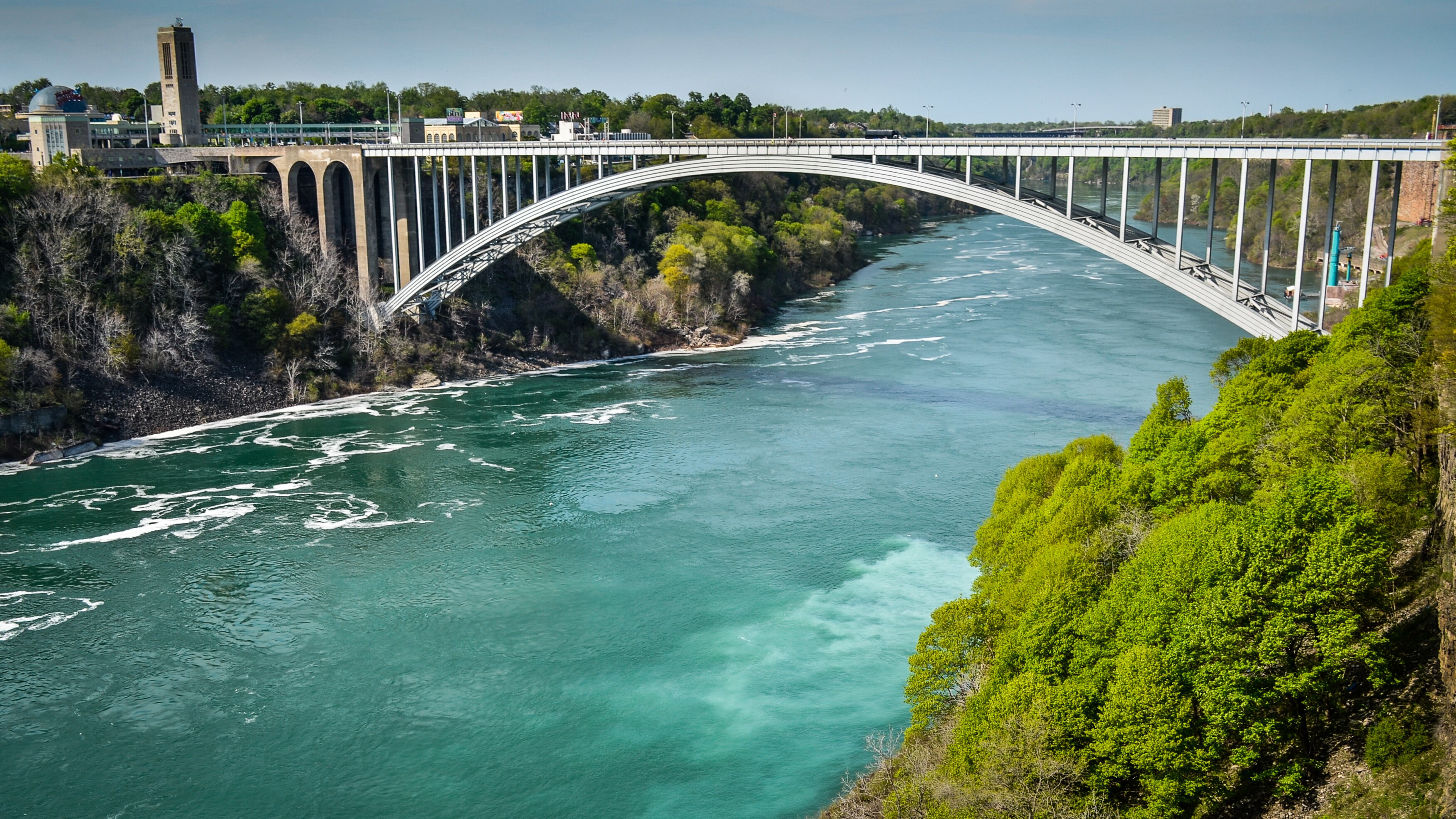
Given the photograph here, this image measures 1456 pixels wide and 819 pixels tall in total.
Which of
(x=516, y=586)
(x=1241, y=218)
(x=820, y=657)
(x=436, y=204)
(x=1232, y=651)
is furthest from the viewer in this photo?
(x=436, y=204)

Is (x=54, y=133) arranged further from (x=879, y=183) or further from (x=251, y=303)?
(x=879, y=183)

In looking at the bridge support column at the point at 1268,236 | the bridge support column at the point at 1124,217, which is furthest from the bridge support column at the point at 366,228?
the bridge support column at the point at 1268,236

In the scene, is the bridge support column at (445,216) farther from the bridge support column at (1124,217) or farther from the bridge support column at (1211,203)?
the bridge support column at (1211,203)

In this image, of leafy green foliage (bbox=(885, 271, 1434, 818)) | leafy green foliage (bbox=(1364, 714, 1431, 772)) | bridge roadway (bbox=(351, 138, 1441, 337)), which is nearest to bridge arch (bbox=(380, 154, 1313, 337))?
bridge roadway (bbox=(351, 138, 1441, 337))

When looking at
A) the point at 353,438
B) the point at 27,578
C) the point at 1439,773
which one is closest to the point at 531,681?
the point at 27,578

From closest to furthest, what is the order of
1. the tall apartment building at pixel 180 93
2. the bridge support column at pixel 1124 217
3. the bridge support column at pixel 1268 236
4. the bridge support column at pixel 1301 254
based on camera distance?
the bridge support column at pixel 1301 254
the bridge support column at pixel 1268 236
the bridge support column at pixel 1124 217
the tall apartment building at pixel 180 93

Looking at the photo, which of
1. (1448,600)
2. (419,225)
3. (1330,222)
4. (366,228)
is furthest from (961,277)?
(1448,600)
